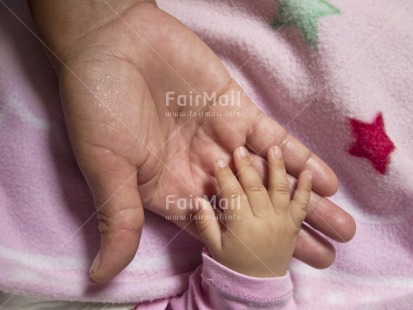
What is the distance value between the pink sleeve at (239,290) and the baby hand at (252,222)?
0.04 ft

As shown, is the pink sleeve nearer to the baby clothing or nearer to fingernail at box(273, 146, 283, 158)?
the baby clothing

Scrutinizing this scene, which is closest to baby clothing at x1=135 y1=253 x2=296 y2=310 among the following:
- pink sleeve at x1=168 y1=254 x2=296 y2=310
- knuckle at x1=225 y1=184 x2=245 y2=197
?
pink sleeve at x1=168 y1=254 x2=296 y2=310

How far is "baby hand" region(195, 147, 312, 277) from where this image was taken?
0.73 metres

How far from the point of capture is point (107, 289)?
0.81 meters

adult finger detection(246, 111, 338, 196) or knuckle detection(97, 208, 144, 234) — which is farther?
adult finger detection(246, 111, 338, 196)

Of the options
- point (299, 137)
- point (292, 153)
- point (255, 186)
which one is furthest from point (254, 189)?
point (299, 137)

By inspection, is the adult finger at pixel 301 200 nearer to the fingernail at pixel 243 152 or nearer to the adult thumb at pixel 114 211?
the fingernail at pixel 243 152

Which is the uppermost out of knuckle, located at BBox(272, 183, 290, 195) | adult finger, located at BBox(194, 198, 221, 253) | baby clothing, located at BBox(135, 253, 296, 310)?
knuckle, located at BBox(272, 183, 290, 195)

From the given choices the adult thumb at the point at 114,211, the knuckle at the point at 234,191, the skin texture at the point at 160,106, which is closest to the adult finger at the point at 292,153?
the skin texture at the point at 160,106

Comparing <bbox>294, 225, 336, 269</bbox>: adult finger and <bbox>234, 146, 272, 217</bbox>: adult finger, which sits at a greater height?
<bbox>234, 146, 272, 217</bbox>: adult finger

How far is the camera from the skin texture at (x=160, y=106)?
724mm

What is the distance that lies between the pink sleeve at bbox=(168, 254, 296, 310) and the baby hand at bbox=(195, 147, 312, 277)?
1 centimetres

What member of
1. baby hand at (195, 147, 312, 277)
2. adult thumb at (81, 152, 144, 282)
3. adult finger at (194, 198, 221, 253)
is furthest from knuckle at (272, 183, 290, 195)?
adult thumb at (81, 152, 144, 282)

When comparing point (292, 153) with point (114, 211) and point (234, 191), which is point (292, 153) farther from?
point (114, 211)
